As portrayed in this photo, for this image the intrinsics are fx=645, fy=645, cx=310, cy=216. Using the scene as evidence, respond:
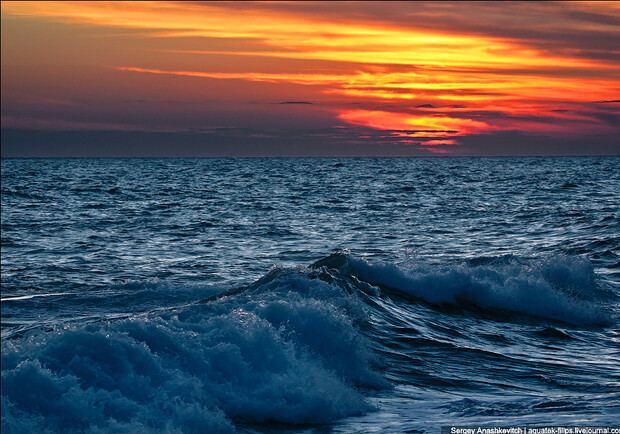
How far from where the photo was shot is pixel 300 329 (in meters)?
8.65

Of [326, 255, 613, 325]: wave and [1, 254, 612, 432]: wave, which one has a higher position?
[1, 254, 612, 432]: wave

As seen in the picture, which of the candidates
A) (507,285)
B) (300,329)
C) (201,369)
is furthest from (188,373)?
(507,285)

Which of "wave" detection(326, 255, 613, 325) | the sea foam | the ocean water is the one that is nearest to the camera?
the sea foam

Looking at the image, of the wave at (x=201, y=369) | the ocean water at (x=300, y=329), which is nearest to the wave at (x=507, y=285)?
the ocean water at (x=300, y=329)

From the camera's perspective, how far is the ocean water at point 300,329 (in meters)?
6.36

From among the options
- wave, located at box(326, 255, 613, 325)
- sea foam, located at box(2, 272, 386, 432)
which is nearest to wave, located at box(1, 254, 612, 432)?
sea foam, located at box(2, 272, 386, 432)

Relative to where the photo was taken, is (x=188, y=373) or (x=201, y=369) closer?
(x=188, y=373)

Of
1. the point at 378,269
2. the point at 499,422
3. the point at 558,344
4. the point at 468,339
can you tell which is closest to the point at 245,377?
the point at 499,422

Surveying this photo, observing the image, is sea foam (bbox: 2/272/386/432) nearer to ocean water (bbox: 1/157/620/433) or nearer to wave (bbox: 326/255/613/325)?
ocean water (bbox: 1/157/620/433)

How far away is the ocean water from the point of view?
6359 millimetres

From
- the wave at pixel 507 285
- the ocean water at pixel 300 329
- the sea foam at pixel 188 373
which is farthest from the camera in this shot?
Result: the wave at pixel 507 285

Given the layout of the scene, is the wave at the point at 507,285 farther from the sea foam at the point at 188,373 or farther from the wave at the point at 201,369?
the sea foam at the point at 188,373

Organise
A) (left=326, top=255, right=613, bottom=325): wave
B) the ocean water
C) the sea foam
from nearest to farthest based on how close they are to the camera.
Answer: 1. the sea foam
2. the ocean water
3. (left=326, top=255, right=613, bottom=325): wave

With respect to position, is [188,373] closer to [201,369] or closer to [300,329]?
[201,369]
